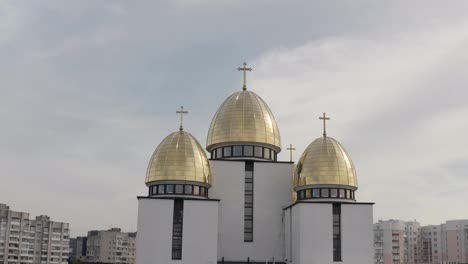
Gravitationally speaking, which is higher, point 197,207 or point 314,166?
point 314,166

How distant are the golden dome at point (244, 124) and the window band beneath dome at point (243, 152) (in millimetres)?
375

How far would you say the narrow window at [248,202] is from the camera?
1481 inches

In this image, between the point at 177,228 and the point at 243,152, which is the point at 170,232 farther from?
the point at 243,152

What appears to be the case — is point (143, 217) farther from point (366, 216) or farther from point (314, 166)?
point (366, 216)

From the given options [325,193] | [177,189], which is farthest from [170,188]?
[325,193]

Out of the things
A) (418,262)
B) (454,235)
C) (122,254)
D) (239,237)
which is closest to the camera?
(239,237)

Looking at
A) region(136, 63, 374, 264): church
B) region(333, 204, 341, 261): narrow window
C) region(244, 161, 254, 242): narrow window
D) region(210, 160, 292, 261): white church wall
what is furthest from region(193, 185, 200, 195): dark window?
region(333, 204, 341, 261): narrow window

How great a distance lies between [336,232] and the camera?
115 feet

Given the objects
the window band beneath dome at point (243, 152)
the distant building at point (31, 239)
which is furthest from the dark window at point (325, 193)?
the distant building at point (31, 239)

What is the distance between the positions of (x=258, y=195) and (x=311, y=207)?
14.7ft

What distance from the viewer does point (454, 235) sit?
9275 centimetres

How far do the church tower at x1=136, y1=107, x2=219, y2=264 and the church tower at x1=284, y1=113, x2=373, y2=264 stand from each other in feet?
15.7

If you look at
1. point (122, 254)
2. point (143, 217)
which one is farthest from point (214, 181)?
point (122, 254)

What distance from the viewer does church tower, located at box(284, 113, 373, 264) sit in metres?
34.5
